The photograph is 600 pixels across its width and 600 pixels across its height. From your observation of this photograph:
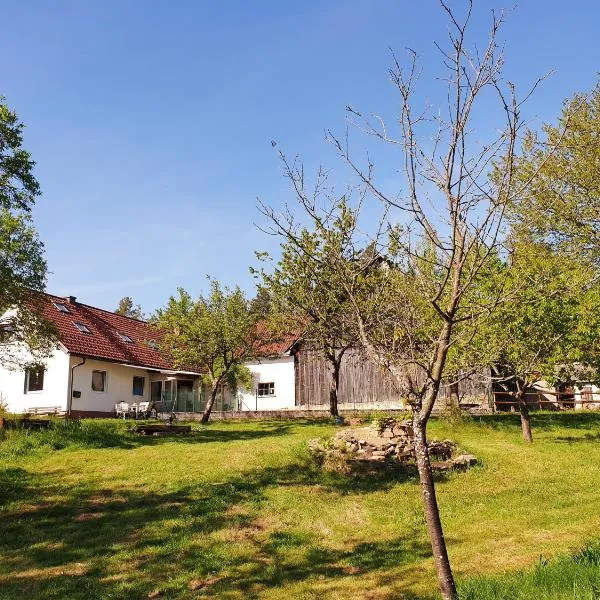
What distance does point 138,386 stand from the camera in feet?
121

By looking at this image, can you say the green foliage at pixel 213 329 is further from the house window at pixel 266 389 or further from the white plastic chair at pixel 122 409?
the house window at pixel 266 389

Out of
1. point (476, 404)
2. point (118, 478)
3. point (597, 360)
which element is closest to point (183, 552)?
point (118, 478)

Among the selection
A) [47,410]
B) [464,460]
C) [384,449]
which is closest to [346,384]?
→ [47,410]

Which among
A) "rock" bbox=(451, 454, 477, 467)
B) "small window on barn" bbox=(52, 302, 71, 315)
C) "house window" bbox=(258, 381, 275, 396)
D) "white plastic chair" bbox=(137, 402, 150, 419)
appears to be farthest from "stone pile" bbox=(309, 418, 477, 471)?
"small window on barn" bbox=(52, 302, 71, 315)

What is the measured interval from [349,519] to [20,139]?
14.0 m

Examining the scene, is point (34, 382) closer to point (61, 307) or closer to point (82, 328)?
point (82, 328)

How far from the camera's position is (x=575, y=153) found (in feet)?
74.5

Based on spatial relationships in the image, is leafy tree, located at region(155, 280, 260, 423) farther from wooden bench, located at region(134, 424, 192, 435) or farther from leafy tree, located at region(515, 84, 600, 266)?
leafy tree, located at region(515, 84, 600, 266)

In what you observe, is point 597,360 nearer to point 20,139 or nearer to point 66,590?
point 66,590

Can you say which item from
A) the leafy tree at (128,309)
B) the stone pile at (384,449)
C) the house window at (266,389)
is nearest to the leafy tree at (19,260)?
the stone pile at (384,449)

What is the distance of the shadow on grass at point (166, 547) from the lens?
927cm

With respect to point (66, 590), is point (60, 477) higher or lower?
higher

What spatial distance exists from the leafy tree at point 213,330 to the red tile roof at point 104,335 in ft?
14.7

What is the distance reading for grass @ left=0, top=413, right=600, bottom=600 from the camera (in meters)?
8.95
